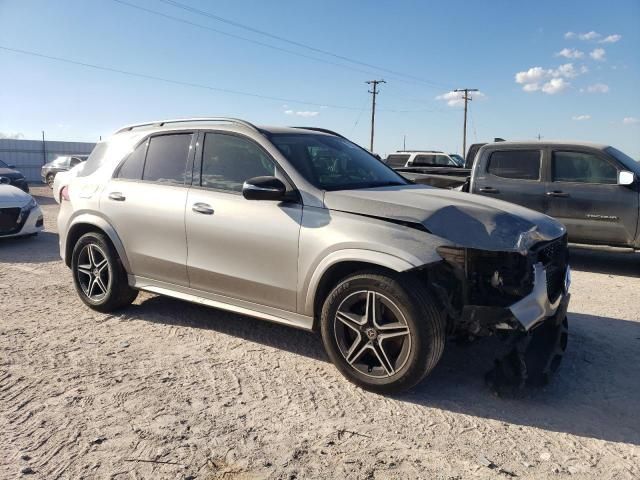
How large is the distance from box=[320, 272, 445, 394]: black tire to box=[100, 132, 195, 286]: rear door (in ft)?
5.09

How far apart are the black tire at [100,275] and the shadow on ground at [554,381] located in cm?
24

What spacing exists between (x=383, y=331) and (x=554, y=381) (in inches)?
53.4

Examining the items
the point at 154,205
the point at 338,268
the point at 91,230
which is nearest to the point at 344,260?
the point at 338,268

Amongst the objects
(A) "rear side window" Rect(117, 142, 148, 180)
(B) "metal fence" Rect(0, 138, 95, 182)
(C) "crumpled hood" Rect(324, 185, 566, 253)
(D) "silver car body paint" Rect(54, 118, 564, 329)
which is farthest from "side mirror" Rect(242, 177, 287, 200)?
(B) "metal fence" Rect(0, 138, 95, 182)

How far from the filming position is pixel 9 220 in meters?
8.86

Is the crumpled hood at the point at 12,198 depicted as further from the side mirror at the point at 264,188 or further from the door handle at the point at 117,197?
the side mirror at the point at 264,188

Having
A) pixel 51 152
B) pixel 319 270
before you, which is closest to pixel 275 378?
pixel 319 270

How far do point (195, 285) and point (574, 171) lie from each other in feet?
19.8

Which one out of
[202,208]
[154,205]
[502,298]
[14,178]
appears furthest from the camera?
[14,178]

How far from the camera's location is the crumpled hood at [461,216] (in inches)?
130

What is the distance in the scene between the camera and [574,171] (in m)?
7.79

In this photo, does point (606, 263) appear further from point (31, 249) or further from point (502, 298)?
point (31, 249)

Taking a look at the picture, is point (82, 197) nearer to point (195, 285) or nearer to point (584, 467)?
point (195, 285)

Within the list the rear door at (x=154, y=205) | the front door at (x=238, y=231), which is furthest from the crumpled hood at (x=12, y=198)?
the front door at (x=238, y=231)
